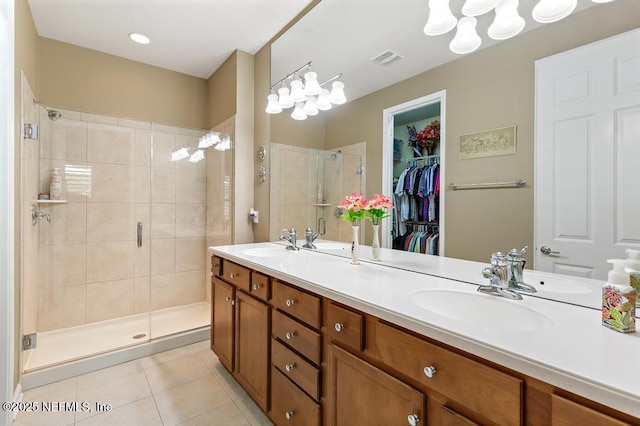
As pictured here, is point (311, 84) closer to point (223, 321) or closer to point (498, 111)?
point (498, 111)

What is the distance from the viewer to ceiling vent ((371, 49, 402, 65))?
1607 millimetres

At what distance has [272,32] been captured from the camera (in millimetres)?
2482

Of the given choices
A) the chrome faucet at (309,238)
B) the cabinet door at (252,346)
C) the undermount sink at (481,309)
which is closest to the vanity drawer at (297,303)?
the cabinet door at (252,346)

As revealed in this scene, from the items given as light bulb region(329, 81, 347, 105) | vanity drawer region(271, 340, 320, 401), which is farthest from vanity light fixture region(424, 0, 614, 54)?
vanity drawer region(271, 340, 320, 401)

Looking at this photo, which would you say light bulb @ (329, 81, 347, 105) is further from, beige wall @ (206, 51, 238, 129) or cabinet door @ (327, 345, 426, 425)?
cabinet door @ (327, 345, 426, 425)

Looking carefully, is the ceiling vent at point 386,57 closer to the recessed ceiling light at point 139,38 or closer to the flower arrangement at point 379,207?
the flower arrangement at point 379,207

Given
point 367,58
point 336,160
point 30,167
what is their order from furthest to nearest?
point 30,167 → point 336,160 → point 367,58

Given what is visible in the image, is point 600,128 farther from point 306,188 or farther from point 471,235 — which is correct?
point 306,188

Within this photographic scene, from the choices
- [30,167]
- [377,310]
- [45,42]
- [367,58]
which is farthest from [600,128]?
[45,42]

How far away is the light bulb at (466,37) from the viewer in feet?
4.29

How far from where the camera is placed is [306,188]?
2340mm

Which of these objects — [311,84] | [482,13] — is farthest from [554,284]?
[311,84]

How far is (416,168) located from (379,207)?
28 cm

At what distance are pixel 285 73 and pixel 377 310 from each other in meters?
2.11
